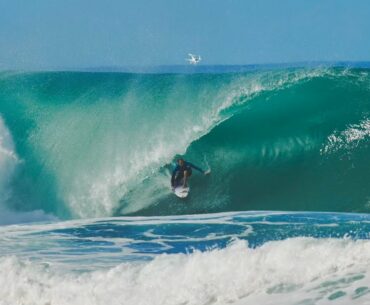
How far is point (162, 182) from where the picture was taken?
9992 millimetres

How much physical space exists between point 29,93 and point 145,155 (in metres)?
3.72

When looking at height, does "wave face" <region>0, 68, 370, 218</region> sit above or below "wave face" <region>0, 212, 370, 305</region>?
above

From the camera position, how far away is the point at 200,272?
5.62 meters

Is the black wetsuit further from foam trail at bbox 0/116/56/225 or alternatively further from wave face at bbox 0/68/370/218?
foam trail at bbox 0/116/56/225

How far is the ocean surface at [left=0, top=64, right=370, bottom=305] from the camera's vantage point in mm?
5590

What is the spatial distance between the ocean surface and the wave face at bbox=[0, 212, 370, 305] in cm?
1

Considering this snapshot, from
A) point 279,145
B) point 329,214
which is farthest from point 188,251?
point 279,145

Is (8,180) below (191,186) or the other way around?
the other way around

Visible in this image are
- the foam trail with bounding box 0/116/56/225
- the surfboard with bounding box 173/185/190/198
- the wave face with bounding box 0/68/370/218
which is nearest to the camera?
the surfboard with bounding box 173/185/190/198

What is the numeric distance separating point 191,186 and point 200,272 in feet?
13.6

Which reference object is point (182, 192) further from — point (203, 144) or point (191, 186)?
point (203, 144)

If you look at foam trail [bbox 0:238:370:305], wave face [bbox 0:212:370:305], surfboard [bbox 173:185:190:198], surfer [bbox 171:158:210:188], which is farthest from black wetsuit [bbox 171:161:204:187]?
foam trail [bbox 0:238:370:305]

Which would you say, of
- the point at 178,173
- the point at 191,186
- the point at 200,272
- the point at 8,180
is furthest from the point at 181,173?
the point at 200,272

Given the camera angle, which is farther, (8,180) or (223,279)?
(8,180)
